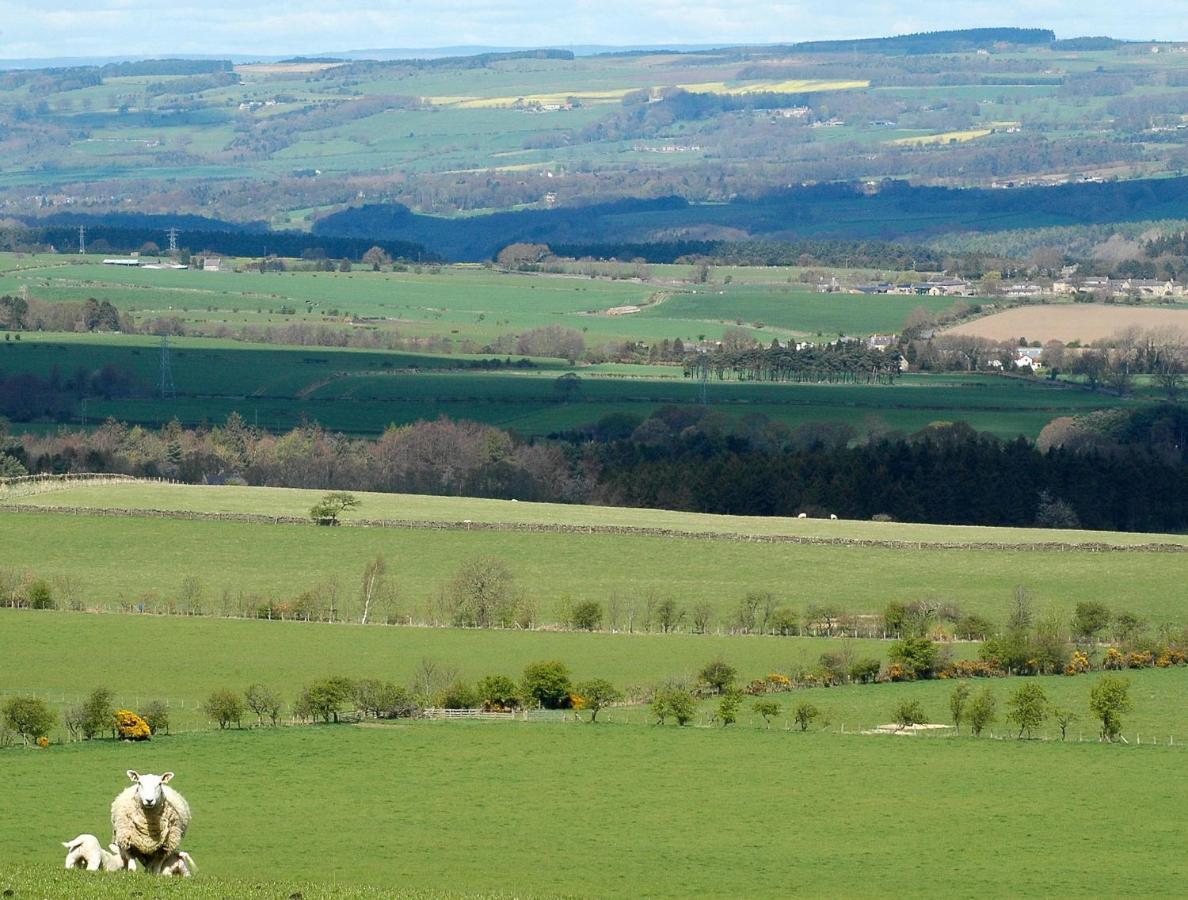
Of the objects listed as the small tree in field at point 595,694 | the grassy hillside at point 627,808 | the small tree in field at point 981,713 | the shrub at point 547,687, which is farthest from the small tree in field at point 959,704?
the shrub at point 547,687

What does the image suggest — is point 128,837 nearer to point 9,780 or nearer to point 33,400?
point 9,780

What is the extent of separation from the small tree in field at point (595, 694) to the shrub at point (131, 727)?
9.75 meters

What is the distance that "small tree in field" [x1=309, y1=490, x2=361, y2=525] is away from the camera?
269 ft

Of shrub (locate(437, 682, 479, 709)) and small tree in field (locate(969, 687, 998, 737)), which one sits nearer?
small tree in field (locate(969, 687, 998, 737))

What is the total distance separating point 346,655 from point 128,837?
1213 inches

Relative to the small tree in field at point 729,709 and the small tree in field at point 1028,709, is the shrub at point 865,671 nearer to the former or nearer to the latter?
the small tree in field at point 729,709

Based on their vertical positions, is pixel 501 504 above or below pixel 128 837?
below

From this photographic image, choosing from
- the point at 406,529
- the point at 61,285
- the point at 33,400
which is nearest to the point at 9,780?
the point at 406,529

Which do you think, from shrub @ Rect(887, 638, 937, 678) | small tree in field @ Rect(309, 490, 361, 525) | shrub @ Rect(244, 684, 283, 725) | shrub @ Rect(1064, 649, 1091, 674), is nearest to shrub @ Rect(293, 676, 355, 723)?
shrub @ Rect(244, 684, 283, 725)

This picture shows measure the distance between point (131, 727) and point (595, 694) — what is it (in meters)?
10.4

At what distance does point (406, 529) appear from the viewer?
3182 inches

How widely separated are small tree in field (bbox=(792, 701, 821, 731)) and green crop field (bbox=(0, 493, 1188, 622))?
15.6 m

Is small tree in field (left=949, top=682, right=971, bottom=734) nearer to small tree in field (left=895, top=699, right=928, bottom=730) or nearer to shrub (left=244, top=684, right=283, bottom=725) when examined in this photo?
small tree in field (left=895, top=699, right=928, bottom=730)

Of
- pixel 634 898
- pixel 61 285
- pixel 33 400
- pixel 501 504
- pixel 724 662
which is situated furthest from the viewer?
pixel 61 285
